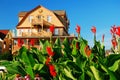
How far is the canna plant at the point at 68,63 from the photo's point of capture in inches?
212

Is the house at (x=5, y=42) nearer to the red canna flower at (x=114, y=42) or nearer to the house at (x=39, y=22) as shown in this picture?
the house at (x=39, y=22)

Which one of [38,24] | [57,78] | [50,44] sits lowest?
[57,78]

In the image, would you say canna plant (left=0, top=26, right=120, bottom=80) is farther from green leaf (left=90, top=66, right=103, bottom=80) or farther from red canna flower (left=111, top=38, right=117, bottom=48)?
red canna flower (left=111, top=38, right=117, bottom=48)

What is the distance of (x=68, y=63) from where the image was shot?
5711 mm

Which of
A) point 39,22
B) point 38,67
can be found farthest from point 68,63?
point 39,22

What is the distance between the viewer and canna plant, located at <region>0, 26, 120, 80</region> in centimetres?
539

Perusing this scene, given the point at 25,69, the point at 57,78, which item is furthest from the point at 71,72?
the point at 25,69

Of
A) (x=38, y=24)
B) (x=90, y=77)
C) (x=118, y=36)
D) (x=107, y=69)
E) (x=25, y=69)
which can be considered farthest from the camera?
(x=38, y=24)

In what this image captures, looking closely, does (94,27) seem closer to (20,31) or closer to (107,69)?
(107,69)

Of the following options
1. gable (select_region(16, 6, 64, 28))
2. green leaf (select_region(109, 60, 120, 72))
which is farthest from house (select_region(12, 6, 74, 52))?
green leaf (select_region(109, 60, 120, 72))

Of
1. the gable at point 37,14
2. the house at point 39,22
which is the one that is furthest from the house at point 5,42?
the gable at point 37,14

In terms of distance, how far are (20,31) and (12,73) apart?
8666 cm

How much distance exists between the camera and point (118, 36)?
6074 mm

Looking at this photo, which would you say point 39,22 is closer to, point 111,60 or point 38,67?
point 38,67
